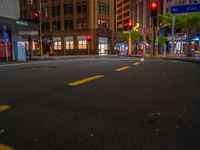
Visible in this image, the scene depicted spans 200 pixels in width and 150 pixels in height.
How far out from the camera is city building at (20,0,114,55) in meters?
49.6

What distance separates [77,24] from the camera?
5069 centimetres

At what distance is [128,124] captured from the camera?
2.96m

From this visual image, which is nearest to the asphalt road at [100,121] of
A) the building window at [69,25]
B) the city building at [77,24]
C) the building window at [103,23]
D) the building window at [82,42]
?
the city building at [77,24]

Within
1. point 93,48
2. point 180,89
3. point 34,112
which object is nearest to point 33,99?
point 34,112

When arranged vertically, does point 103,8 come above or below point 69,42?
above

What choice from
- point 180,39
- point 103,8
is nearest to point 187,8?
point 180,39

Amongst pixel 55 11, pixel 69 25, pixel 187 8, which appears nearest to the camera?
pixel 187 8

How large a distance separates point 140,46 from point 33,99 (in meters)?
69.1

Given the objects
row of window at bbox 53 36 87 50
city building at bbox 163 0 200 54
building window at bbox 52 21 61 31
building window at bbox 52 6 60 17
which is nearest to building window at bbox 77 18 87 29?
row of window at bbox 53 36 87 50

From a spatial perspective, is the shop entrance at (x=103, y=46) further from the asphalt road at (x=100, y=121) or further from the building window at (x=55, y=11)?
the asphalt road at (x=100, y=121)

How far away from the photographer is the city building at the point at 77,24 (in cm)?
4962

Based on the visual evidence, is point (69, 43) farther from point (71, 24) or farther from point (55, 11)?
point (55, 11)

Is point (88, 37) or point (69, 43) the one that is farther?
point (69, 43)

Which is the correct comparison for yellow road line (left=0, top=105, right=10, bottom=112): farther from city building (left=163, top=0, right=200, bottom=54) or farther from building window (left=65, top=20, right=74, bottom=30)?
building window (left=65, top=20, right=74, bottom=30)
